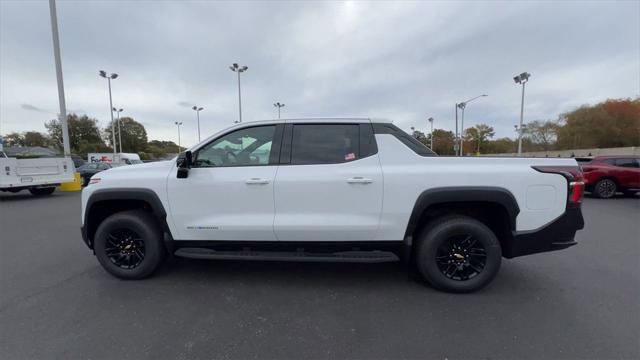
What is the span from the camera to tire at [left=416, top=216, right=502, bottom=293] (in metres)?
3.02

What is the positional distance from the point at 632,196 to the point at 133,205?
1493 centimetres

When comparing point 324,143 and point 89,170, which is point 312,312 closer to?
point 324,143

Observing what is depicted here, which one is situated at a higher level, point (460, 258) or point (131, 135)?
point (131, 135)

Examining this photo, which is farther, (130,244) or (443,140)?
(443,140)

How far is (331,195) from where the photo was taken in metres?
3.04

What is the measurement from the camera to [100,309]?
283 centimetres

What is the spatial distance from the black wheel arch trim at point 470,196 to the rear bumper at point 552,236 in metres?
0.26

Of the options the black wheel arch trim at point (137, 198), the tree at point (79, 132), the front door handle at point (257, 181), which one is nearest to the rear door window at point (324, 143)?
the front door handle at point (257, 181)

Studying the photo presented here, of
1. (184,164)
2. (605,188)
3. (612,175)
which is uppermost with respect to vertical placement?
(184,164)

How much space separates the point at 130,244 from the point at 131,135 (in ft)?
339

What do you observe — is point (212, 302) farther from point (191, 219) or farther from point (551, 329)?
point (551, 329)

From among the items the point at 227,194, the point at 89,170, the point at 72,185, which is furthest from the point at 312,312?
the point at 89,170

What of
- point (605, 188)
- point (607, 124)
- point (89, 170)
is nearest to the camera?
point (605, 188)

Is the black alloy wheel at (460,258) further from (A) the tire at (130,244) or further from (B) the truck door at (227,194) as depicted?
(A) the tire at (130,244)
